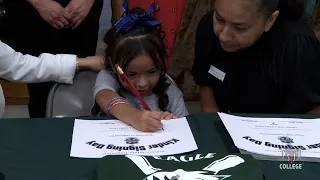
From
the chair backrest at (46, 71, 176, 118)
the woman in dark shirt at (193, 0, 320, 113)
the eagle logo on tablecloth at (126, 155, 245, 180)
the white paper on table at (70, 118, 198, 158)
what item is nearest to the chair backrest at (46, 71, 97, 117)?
the chair backrest at (46, 71, 176, 118)

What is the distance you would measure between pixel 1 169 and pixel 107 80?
22.6 inches

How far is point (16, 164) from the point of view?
1.01 metres

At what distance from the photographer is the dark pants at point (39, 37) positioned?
185 cm

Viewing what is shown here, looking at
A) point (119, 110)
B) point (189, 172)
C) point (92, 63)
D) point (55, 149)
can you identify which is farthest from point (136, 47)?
point (189, 172)

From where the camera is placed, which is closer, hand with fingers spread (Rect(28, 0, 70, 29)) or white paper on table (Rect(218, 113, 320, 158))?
white paper on table (Rect(218, 113, 320, 158))

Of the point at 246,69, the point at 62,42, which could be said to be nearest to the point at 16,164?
the point at 246,69

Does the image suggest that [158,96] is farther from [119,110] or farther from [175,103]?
[119,110]

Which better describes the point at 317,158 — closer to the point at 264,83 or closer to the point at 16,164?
the point at 264,83

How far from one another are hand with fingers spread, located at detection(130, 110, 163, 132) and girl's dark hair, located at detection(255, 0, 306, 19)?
0.46 metres

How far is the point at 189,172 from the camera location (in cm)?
94

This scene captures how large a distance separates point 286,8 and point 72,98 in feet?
2.34

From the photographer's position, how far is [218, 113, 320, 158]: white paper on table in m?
1.08

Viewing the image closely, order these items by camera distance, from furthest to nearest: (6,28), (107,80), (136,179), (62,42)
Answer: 1. (62,42)
2. (6,28)
3. (107,80)
4. (136,179)

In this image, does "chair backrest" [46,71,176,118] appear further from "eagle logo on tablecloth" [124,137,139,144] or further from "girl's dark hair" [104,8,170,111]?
"eagle logo on tablecloth" [124,137,139,144]
